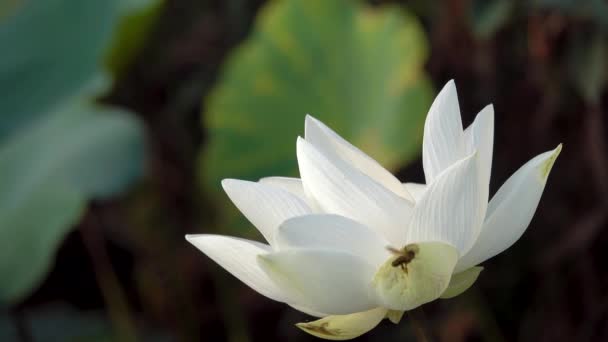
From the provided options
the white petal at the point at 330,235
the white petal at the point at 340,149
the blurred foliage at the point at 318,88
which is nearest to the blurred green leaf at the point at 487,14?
the blurred foliage at the point at 318,88

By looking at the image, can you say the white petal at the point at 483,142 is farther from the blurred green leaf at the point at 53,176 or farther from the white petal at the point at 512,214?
the blurred green leaf at the point at 53,176

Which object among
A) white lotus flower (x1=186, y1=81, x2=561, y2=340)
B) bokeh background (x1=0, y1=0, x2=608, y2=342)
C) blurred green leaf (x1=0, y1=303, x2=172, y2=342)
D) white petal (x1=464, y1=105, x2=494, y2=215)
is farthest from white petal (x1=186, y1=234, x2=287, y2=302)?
blurred green leaf (x1=0, y1=303, x2=172, y2=342)

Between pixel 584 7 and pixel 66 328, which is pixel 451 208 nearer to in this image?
pixel 584 7

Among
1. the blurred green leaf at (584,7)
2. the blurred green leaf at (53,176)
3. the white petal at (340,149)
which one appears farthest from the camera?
the blurred green leaf at (53,176)

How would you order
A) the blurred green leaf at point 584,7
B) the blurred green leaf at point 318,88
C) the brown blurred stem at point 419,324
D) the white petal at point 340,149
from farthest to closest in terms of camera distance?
the blurred green leaf at point 318,88 → the blurred green leaf at point 584,7 → the white petal at point 340,149 → the brown blurred stem at point 419,324

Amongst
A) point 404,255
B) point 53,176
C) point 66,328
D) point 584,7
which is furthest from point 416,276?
point 66,328

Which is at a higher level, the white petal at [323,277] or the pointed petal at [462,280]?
the white petal at [323,277]
